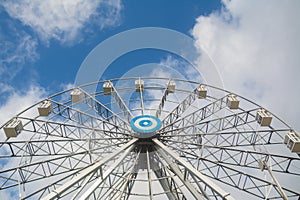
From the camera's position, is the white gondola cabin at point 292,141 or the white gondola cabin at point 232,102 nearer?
the white gondola cabin at point 292,141

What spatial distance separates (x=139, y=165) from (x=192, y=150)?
4074mm

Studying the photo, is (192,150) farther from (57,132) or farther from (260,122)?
(57,132)

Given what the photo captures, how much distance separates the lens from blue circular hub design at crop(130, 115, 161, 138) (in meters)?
19.4

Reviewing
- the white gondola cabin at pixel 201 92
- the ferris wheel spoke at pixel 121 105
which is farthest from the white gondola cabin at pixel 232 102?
the ferris wheel spoke at pixel 121 105

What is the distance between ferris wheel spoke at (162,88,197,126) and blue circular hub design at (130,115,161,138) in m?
2.03

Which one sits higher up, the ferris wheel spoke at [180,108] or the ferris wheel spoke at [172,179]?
the ferris wheel spoke at [180,108]

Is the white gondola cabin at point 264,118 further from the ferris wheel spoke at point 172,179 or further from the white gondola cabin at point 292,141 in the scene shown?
the ferris wheel spoke at point 172,179

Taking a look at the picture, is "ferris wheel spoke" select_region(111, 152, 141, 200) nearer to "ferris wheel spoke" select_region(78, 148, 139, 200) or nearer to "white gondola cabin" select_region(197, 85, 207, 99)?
"ferris wheel spoke" select_region(78, 148, 139, 200)

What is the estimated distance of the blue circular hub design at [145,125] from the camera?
63.8ft

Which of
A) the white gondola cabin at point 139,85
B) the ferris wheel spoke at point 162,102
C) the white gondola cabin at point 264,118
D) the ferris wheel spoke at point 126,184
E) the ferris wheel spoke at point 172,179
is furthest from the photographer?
the white gondola cabin at point 139,85

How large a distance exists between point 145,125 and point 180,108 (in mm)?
5140

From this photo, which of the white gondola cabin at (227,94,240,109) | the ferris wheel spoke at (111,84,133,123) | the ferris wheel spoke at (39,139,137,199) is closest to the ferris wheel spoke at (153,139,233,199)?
the ferris wheel spoke at (39,139,137,199)

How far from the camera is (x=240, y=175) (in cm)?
1744

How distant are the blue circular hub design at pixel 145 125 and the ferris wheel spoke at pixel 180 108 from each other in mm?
2030
